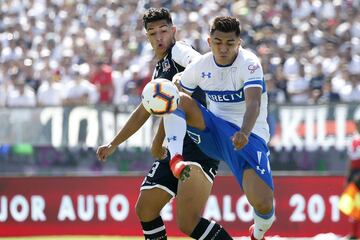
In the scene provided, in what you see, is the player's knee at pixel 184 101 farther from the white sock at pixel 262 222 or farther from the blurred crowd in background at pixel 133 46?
the blurred crowd in background at pixel 133 46

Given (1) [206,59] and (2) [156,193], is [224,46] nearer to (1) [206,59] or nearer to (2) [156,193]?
(1) [206,59]

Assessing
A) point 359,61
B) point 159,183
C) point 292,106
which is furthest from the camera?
point 359,61

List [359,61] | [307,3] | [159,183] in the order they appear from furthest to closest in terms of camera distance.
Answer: [307,3] → [359,61] → [159,183]

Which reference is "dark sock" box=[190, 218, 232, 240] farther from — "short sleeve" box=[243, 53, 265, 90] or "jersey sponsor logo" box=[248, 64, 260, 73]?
"jersey sponsor logo" box=[248, 64, 260, 73]

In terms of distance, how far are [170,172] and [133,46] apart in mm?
10948

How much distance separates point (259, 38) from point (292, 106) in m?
3.56

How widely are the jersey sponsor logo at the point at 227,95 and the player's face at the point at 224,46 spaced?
0.26 metres

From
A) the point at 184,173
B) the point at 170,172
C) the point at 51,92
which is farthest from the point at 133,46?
the point at 184,173

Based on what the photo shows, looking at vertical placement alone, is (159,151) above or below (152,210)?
above

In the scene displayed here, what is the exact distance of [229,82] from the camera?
28.2ft

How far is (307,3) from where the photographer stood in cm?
2050

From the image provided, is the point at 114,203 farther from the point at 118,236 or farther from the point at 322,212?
the point at 322,212

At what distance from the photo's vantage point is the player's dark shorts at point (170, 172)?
357 inches

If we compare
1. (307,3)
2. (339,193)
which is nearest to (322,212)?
(339,193)
